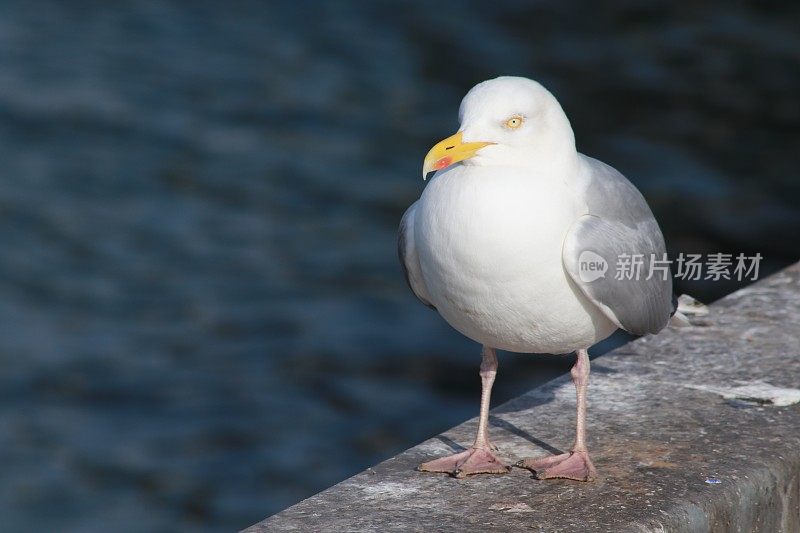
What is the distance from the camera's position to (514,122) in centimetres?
394

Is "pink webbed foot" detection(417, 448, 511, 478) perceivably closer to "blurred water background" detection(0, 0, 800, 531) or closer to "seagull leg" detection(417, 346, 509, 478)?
"seagull leg" detection(417, 346, 509, 478)

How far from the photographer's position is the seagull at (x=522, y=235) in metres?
3.87

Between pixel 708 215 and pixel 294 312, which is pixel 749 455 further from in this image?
pixel 708 215

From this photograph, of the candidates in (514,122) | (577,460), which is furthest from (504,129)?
(577,460)

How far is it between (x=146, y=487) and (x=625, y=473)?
484cm

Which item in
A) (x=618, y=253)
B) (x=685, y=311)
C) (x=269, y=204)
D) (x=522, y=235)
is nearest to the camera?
(x=522, y=235)

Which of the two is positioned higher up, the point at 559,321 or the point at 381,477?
the point at 559,321

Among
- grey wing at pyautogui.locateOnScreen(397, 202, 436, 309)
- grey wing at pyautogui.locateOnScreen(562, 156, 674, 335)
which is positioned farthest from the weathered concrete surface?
grey wing at pyautogui.locateOnScreen(397, 202, 436, 309)

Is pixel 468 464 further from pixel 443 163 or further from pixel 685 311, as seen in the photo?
pixel 685 311

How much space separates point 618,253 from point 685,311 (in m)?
1.14

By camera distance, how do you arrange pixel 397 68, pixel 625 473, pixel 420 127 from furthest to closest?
pixel 397 68
pixel 420 127
pixel 625 473

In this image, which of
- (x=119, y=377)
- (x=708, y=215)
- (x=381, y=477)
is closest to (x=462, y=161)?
(x=381, y=477)

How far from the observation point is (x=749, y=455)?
4.24 m

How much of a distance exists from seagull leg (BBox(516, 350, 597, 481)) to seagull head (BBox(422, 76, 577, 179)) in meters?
0.79
